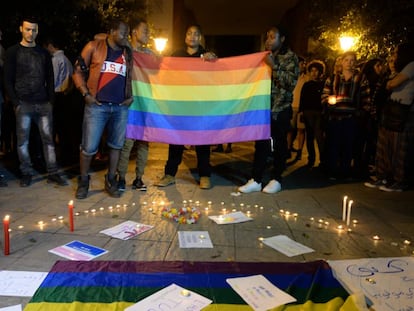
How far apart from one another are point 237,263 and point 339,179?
11.8ft

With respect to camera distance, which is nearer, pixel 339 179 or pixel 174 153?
pixel 174 153

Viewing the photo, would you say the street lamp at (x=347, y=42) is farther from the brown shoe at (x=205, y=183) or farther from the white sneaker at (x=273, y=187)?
the brown shoe at (x=205, y=183)

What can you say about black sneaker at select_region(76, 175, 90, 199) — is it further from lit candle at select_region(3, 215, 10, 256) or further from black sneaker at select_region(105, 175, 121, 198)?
lit candle at select_region(3, 215, 10, 256)

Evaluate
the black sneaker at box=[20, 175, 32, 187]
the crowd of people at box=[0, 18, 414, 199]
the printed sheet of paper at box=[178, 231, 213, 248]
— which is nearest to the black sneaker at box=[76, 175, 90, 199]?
the crowd of people at box=[0, 18, 414, 199]

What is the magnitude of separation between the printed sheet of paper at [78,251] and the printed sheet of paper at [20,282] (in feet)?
1.04

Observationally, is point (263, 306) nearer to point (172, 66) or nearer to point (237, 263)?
point (237, 263)

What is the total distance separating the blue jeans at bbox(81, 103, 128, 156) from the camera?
441 cm

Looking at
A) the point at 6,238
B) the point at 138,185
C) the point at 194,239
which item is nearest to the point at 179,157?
the point at 138,185

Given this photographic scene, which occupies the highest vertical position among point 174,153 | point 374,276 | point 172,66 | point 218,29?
point 218,29

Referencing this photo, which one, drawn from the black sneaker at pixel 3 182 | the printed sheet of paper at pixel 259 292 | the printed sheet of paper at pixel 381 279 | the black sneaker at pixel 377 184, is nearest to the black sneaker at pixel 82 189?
the black sneaker at pixel 3 182

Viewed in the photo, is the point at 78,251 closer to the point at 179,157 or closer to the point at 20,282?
the point at 20,282

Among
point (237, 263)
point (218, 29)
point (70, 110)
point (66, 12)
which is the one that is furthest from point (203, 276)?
point (218, 29)

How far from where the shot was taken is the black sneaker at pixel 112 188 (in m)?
4.64

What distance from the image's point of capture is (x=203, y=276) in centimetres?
273
